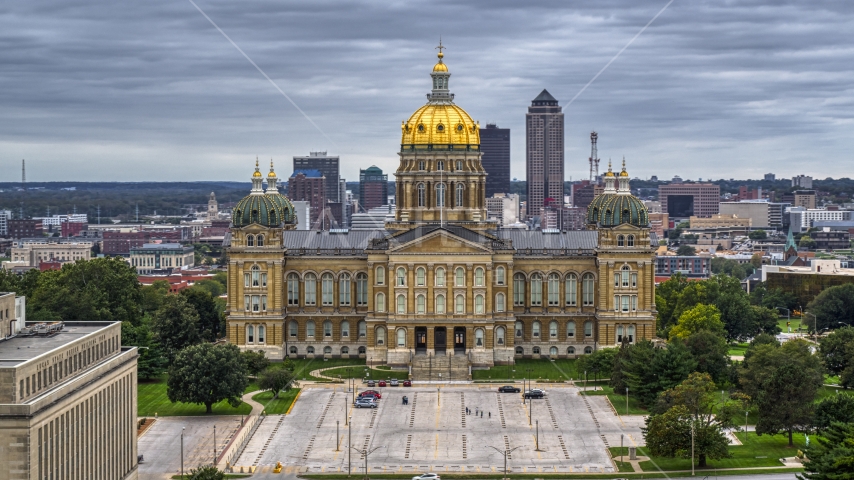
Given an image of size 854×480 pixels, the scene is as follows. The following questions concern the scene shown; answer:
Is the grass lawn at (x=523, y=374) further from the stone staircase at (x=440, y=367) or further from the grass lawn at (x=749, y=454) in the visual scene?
the grass lawn at (x=749, y=454)

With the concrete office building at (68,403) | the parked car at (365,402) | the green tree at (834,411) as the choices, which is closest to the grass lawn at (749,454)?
the green tree at (834,411)

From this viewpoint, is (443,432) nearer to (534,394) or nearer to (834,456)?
(534,394)

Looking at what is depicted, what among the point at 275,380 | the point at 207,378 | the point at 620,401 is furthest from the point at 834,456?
the point at 275,380

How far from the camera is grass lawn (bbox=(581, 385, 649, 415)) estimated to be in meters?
170

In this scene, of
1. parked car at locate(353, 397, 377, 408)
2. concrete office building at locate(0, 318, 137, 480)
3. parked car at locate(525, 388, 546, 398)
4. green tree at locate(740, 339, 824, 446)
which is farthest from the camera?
parked car at locate(525, 388, 546, 398)

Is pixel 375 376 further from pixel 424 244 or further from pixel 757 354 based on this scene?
pixel 757 354

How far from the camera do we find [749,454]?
147250 mm

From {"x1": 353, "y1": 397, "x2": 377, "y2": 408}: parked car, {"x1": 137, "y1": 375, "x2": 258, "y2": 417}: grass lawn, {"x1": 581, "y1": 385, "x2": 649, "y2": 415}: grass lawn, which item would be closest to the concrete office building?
{"x1": 137, "y1": 375, "x2": 258, "y2": 417}: grass lawn

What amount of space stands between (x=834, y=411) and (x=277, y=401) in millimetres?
67414

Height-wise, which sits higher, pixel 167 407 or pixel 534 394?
pixel 534 394

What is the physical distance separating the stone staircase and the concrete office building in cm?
6286

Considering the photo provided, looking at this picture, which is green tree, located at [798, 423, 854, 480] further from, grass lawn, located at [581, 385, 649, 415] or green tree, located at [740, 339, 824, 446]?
grass lawn, located at [581, 385, 649, 415]

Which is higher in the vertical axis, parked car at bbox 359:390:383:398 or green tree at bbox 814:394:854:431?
green tree at bbox 814:394:854:431

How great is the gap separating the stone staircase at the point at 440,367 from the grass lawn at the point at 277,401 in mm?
18755
